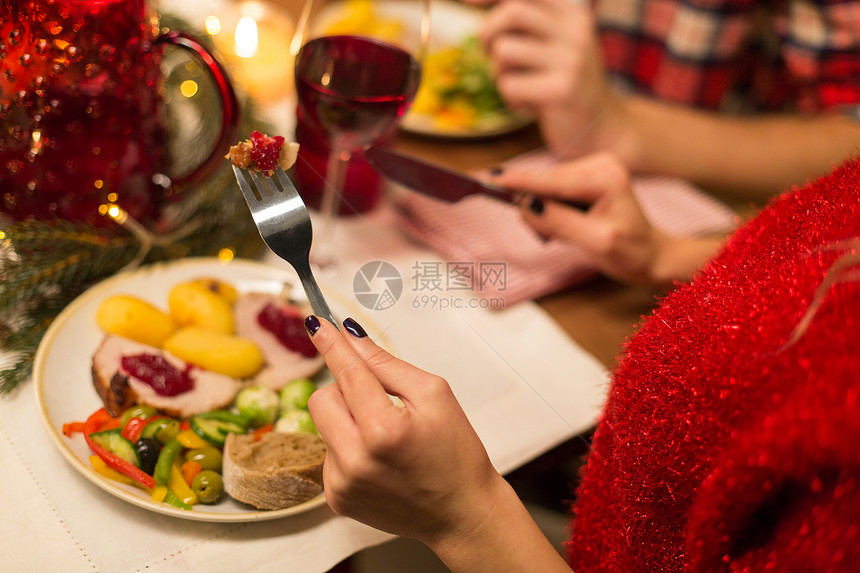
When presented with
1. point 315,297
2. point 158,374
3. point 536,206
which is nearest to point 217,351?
point 158,374

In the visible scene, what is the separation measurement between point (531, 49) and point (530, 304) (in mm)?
372

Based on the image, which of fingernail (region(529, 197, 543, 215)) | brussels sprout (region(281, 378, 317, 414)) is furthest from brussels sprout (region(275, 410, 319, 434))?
fingernail (region(529, 197, 543, 215))

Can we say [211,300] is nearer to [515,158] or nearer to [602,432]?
[602,432]

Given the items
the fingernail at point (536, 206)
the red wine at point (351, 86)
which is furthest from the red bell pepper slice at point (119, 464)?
the fingernail at point (536, 206)

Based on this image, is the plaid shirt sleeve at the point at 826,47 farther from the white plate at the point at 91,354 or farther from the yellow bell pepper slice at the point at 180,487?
the yellow bell pepper slice at the point at 180,487

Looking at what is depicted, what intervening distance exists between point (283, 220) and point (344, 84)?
0.23m

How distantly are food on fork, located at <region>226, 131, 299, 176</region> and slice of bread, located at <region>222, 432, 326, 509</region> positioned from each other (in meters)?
0.19

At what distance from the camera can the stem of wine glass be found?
0.68m

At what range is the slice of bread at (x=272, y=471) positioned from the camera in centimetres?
46

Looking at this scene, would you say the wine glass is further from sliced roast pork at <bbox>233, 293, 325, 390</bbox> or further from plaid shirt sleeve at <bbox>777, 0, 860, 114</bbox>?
plaid shirt sleeve at <bbox>777, 0, 860, 114</bbox>

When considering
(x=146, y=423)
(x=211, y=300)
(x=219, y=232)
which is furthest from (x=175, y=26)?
(x=146, y=423)

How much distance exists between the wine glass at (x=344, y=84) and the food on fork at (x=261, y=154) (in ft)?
0.59

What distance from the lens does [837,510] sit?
30 centimetres

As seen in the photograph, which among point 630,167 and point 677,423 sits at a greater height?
point 677,423
